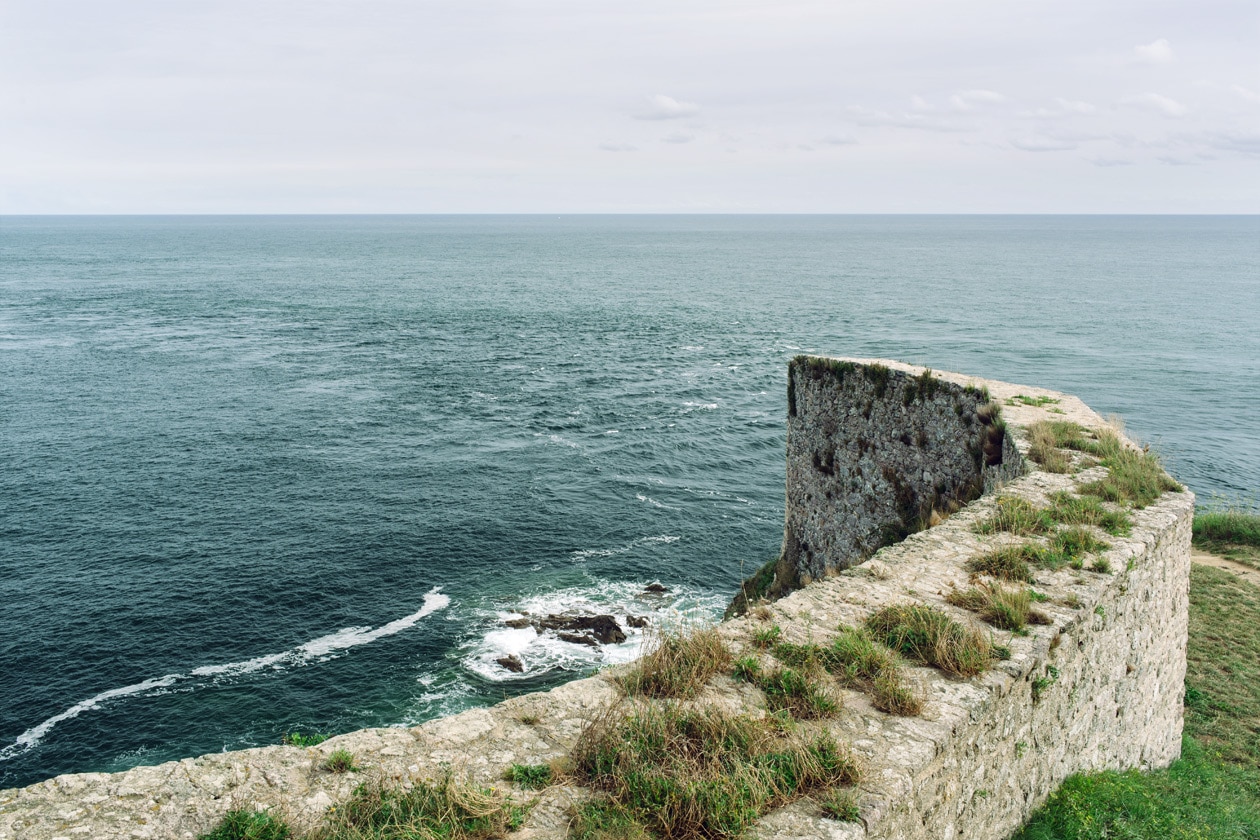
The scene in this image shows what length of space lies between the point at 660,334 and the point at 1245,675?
72.2m

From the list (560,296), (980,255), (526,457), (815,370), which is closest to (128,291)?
(560,296)

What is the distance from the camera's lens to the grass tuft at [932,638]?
898 cm

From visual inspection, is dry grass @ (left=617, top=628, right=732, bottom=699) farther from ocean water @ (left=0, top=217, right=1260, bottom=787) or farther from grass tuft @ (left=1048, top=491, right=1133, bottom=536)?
ocean water @ (left=0, top=217, right=1260, bottom=787)

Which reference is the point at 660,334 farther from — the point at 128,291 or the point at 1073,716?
the point at 128,291

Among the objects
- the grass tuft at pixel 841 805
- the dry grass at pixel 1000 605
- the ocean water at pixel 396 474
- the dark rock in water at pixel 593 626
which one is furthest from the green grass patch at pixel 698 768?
the dark rock in water at pixel 593 626

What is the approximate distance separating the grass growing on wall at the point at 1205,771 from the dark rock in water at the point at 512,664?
19.9 meters

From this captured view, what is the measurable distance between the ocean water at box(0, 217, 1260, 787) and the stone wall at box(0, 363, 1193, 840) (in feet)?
52.6

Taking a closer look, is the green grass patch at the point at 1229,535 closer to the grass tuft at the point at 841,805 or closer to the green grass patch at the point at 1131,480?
the green grass patch at the point at 1131,480

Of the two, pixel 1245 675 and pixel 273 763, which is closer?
pixel 273 763

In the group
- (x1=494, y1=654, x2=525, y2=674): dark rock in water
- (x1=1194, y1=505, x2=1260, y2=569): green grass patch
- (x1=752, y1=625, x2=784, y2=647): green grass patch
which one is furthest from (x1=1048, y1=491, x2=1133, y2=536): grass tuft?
(x1=494, y1=654, x2=525, y2=674): dark rock in water

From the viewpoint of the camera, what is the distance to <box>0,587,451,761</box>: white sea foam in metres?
26.3

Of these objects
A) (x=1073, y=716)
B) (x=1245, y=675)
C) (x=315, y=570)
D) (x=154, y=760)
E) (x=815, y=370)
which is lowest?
(x=154, y=760)

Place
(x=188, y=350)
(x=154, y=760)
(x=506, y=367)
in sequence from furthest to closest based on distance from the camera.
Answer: (x=188, y=350) → (x=506, y=367) → (x=154, y=760)

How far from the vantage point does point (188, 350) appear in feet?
255
